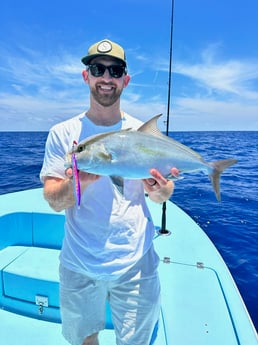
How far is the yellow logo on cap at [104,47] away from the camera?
1.66 metres

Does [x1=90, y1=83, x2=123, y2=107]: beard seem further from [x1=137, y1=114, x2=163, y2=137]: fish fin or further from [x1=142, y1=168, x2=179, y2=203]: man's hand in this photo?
[x1=142, y1=168, x2=179, y2=203]: man's hand

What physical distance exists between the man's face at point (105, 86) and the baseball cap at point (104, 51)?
0.03m

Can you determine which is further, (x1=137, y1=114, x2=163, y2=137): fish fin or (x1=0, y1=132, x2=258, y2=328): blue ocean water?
(x1=0, y1=132, x2=258, y2=328): blue ocean water

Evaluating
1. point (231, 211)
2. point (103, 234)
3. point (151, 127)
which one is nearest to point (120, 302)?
point (103, 234)

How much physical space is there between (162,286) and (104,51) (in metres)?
1.88

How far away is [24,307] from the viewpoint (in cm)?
274

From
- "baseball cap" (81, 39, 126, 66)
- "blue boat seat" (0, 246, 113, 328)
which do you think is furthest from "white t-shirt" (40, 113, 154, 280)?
"blue boat seat" (0, 246, 113, 328)

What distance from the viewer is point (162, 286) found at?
240 centimetres

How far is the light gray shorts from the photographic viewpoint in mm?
1675

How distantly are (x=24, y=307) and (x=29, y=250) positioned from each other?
819mm

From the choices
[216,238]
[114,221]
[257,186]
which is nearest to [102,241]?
[114,221]

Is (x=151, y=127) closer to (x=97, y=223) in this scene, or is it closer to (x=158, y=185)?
(x=158, y=185)

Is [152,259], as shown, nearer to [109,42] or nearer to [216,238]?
[109,42]

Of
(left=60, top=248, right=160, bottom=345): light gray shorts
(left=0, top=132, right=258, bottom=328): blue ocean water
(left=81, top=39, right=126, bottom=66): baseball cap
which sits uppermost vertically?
(left=81, top=39, right=126, bottom=66): baseball cap
